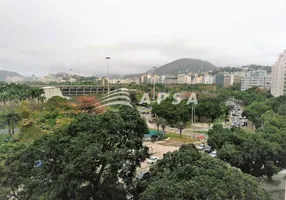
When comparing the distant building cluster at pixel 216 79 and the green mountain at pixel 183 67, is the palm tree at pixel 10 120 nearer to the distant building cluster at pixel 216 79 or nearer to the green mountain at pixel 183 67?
the distant building cluster at pixel 216 79

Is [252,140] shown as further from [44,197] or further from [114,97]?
[114,97]

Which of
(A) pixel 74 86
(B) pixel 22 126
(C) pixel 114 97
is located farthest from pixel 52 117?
(A) pixel 74 86

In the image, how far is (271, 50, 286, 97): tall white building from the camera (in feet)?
54.7

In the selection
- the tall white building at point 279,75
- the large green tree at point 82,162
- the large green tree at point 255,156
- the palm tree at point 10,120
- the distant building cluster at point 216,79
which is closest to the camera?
the large green tree at point 82,162

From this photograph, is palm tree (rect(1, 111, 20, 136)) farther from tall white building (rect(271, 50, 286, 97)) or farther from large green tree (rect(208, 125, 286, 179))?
tall white building (rect(271, 50, 286, 97))

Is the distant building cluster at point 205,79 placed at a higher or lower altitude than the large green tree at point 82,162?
higher

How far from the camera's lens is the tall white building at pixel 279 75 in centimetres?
1666

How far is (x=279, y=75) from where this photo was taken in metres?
16.9

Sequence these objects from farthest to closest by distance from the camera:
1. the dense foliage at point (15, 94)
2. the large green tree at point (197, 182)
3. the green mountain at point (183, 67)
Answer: the green mountain at point (183, 67) < the dense foliage at point (15, 94) < the large green tree at point (197, 182)

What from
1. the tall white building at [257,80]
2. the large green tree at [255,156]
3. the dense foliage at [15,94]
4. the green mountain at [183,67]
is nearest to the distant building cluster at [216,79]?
the tall white building at [257,80]

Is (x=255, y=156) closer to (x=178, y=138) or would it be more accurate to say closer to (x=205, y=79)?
(x=178, y=138)

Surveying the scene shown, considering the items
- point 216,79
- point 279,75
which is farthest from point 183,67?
point 279,75

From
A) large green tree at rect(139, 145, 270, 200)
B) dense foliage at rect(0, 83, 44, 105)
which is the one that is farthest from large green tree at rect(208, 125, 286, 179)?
dense foliage at rect(0, 83, 44, 105)

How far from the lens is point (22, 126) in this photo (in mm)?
7715
